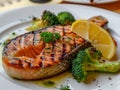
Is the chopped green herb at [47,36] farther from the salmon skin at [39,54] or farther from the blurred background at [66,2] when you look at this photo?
the blurred background at [66,2]

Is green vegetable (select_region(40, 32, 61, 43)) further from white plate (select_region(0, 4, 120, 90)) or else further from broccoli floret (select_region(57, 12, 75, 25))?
broccoli floret (select_region(57, 12, 75, 25))

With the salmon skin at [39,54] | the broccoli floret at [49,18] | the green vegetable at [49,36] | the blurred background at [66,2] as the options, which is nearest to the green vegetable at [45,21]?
the broccoli floret at [49,18]

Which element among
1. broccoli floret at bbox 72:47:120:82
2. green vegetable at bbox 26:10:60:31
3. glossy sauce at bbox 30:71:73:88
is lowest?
glossy sauce at bbox 30:71:73:88

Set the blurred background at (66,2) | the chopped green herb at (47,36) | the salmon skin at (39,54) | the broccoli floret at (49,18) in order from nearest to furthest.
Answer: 1. the salmon skin at (39,54)
2. the chopped green herb at (47,36)
3. the broccoli floret at (49,18)
4. the blurred background at (66,2)

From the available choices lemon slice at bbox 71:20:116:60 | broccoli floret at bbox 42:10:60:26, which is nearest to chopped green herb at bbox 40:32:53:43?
lemon slice at bbox 71:20:116:60

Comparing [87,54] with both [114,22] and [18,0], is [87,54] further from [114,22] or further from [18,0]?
[18,0]

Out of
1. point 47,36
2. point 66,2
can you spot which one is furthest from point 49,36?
point 66,2
